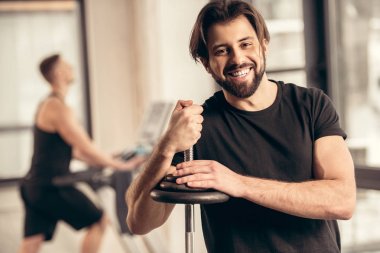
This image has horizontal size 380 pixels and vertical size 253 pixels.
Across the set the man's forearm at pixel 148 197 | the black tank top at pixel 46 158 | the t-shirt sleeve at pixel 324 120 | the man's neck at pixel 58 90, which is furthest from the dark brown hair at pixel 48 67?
the t-shirt sleeve at pixel 324 120

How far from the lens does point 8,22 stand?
18.6ft

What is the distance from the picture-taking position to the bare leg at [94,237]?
147 inches

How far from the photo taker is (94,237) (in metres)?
3.74

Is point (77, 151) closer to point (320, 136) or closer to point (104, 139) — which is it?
point (104, 139)

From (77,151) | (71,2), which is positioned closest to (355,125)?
(77,151)

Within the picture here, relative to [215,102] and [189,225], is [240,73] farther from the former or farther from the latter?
[189,225]

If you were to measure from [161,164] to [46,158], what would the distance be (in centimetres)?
214

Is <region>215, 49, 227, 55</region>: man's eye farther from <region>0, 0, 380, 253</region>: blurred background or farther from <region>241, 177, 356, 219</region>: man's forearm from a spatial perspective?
<region>0, 0, 380, 253</region>: blurred background

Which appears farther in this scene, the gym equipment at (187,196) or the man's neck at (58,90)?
the man's neck at (58,90)

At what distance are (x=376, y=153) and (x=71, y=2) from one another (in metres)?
3.62

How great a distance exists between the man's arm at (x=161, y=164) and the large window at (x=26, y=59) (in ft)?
13.5

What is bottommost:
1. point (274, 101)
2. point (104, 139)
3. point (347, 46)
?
point (104, 139)

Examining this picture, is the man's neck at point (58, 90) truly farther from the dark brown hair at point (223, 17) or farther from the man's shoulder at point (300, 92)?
the man's shoulder at point (300, 92)

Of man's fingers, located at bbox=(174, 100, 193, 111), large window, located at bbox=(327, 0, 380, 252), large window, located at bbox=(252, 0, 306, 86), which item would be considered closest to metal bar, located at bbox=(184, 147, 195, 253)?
man's fingers, located at bbox=(174, 100, 193, 111)
